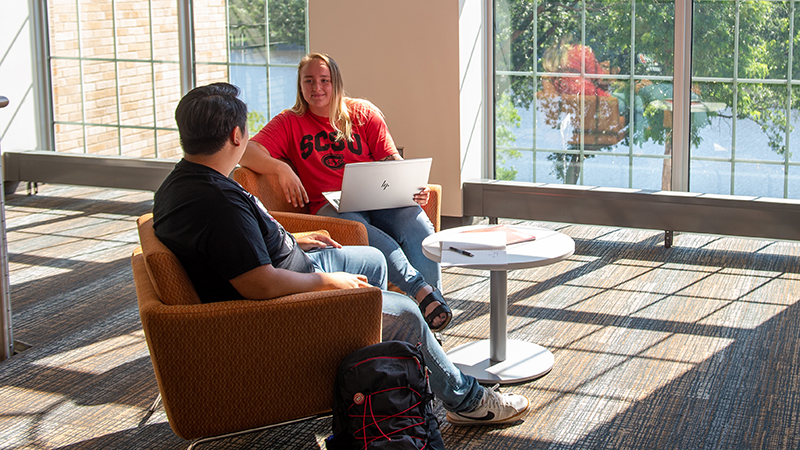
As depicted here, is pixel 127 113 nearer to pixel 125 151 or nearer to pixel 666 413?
pixel 125 151

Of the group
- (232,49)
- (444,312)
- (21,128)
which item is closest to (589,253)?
(444,312)

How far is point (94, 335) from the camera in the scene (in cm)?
343

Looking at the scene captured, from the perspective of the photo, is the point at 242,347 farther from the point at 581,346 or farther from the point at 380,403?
the point at 581,346

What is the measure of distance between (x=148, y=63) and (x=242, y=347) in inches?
180

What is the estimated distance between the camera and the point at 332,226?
3043 millimetres

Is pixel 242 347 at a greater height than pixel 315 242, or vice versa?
pixel 315 242

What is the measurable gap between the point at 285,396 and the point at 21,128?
507 centimetres

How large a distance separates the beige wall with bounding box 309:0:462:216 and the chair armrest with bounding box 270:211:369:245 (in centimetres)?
198

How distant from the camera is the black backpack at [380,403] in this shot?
2109 mm

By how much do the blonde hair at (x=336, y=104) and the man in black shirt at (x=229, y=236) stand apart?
3.92ft

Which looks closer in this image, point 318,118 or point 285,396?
point 285,396

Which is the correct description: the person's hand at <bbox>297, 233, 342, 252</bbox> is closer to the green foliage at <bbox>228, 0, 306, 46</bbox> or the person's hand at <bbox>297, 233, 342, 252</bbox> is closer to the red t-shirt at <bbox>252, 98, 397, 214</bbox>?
the red t-shirt at <bbox>252, 98, 397, 214</bbox>

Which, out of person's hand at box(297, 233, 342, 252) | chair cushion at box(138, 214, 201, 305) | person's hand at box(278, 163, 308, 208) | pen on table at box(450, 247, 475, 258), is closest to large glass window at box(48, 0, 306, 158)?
person's hand at box(278, 163, 308, 208)

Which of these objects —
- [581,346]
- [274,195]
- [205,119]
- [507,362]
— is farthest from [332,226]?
[581,346]
